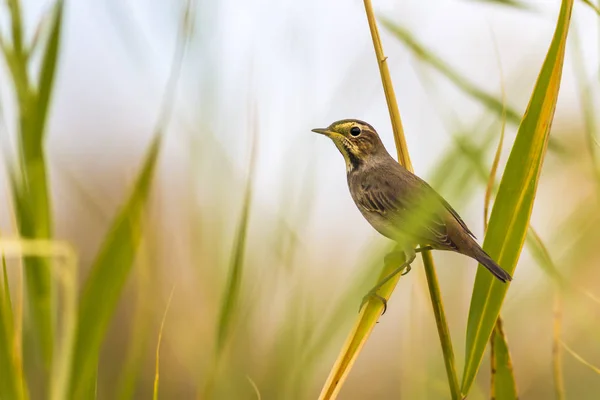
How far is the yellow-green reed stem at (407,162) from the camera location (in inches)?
45.7

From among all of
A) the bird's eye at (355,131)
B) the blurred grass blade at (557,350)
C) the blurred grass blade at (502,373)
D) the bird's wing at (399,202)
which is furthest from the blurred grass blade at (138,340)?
the bird's eye at (355,131)

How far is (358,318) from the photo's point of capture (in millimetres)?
1221

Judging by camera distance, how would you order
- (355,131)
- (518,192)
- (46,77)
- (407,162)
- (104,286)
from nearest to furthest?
(104,286) < (46,77) < (518,192) < (407,162) < (355,131)

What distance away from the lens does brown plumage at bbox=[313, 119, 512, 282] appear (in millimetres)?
1271

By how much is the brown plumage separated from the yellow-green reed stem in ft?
0.21

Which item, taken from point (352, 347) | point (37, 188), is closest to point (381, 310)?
point (352, 347)

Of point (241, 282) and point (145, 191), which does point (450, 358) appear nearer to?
point (241, 282)

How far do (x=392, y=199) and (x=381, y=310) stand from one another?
2.28 ft

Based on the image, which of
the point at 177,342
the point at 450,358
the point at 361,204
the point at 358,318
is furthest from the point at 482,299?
the point at 361,204

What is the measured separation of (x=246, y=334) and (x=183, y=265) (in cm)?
173

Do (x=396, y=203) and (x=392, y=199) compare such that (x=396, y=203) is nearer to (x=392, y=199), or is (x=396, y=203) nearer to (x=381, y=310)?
(x=392, y=199)

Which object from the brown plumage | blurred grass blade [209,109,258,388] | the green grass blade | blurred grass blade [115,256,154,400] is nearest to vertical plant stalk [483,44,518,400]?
the brown plumage

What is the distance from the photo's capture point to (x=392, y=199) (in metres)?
1.89

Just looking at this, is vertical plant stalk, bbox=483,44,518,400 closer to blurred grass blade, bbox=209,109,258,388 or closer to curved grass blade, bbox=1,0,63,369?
blurred grass blade, bbox=209,109,258,388
